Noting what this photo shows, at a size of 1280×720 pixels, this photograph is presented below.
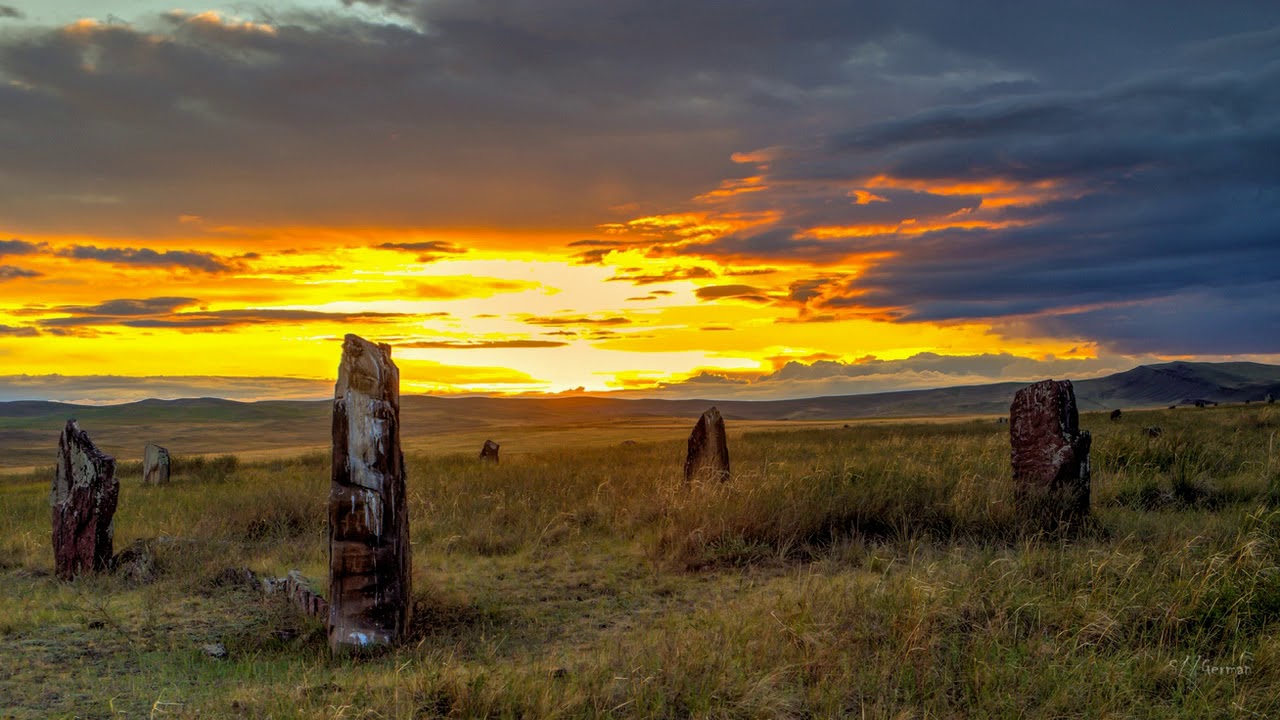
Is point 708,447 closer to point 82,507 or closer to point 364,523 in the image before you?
point 364,523

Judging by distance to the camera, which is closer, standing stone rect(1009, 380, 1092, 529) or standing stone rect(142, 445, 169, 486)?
standing stone rect(1009, 380, 1092, 529)

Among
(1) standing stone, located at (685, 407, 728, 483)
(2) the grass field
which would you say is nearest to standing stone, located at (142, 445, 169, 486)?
(2) the grass field

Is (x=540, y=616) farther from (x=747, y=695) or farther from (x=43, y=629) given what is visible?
(x=43, y=629)

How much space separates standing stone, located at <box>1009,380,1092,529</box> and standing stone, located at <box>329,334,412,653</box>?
6627 mm

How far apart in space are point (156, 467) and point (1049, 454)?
17.9 m

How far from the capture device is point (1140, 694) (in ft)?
15.8

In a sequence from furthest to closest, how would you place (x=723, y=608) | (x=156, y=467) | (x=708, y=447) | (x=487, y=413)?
(x=487, y=413) → (x=156, y=467) → (x=708, y=447) → (x=723, y=608)

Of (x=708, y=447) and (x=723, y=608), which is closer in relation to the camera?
(x=723, y=608)

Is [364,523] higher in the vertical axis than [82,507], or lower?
higher

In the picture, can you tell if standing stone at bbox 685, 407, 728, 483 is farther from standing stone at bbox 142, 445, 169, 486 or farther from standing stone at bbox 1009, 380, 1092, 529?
standing stone at bbox 142, 445, 169, 486

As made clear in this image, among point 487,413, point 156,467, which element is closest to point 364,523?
point 156,467

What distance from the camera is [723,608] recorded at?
686 cm

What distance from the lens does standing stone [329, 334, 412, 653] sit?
250 inches

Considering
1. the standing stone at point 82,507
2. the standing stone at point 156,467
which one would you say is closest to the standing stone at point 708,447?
the standing stone at point 82,507
